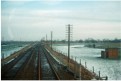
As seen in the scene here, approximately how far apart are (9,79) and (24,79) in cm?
63

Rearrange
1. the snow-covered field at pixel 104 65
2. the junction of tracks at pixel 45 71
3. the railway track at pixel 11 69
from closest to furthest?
the junction of tracks at pixel 45 71 → the railway track at pixel 11 69 → the snow-covered field at pixel 104 65

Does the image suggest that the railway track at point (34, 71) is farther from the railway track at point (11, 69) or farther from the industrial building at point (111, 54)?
the industrial building at point (111, 54)

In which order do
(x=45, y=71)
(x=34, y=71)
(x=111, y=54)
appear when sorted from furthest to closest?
(x=111, y=54) < (x=45, y=71) < (x=34, y=71)

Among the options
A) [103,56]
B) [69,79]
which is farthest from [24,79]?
[103,56]

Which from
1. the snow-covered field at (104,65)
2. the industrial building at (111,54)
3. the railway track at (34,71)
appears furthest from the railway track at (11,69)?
the industrial building at (111,54)

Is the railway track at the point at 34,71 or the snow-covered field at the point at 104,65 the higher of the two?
the railway track at the point at 34,71

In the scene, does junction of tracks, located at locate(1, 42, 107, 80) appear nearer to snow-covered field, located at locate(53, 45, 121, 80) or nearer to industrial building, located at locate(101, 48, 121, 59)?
snow-covered field, located at locate(53, 45, 121, 80)

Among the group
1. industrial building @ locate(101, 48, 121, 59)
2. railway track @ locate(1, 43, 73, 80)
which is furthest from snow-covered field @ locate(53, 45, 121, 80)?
railway track @ locate(1, 43, 73, 80)

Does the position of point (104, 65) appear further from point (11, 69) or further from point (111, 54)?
point (111, 54)

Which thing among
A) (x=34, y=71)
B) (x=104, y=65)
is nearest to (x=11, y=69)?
(x=34, y=71)

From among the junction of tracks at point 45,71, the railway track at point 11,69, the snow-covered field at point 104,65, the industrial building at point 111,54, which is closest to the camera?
the junction of tracks at point 45,71

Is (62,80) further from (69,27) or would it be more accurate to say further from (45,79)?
(69,27)

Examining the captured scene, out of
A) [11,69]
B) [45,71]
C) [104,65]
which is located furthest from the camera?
[104,65]

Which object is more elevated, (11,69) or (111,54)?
(11,69)
